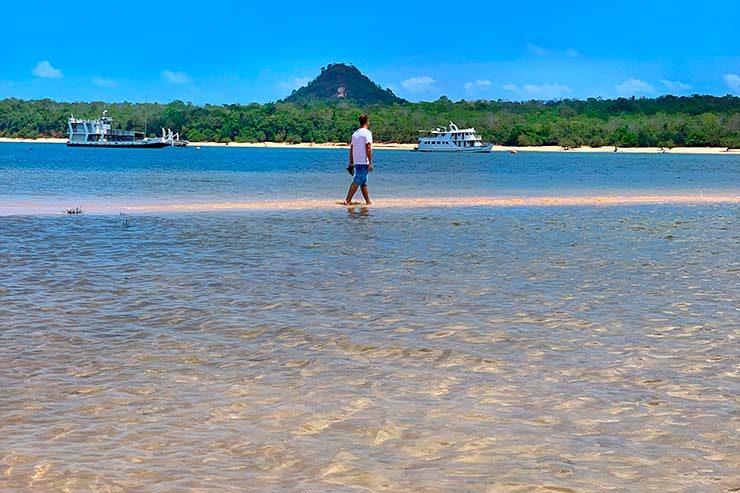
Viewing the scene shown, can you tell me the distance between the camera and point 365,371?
653 cm

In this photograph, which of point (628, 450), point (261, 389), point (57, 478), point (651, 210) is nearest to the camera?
point (57, 478)

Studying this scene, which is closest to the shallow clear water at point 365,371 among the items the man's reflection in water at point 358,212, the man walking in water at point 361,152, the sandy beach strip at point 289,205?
the man's reflection in water at point 358,212

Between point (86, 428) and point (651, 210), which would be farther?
point (651, 210)

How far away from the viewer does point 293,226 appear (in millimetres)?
18094

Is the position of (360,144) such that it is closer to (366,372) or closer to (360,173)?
(360,173)

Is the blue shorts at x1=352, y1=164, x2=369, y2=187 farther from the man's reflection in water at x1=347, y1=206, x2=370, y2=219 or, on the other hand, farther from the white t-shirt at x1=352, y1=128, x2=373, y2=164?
the man's reflection in water at x1=347, y1=206, x2=370, y2=219

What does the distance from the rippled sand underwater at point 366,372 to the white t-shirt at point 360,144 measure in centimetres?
858

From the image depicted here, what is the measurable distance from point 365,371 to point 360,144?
15.5m

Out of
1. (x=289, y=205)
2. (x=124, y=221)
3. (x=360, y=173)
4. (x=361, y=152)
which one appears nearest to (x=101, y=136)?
(x=289, y=205)

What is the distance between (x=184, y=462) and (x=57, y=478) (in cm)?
66

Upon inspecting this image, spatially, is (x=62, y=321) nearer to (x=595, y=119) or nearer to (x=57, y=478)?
(x=57, y=478)

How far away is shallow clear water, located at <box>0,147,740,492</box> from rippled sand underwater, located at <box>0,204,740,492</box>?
24 millimetres

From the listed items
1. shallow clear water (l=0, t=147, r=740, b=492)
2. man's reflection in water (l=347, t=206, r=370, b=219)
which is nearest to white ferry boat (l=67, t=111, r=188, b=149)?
man's reflection in water (l=347, t=206, r=370, b=219)

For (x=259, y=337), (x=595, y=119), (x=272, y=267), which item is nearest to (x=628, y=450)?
(x=259, y=337)
